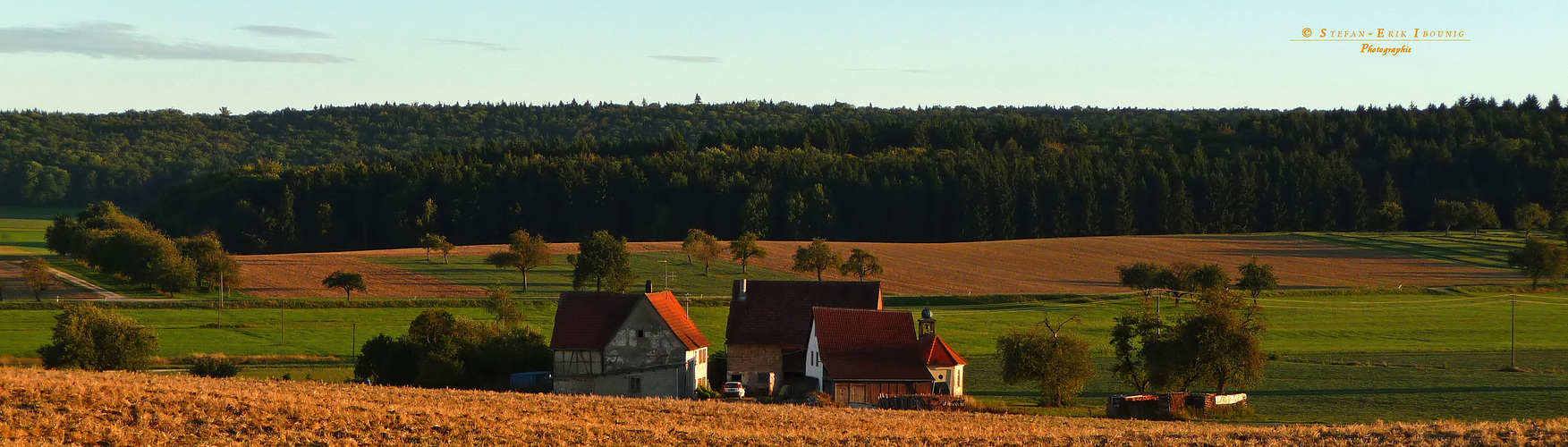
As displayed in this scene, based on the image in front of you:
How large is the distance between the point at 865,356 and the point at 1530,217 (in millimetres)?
110788

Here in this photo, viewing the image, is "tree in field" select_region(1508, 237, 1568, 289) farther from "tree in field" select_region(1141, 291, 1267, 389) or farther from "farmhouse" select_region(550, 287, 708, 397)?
"farmhouse" select_region(550, 287, 708, 397)

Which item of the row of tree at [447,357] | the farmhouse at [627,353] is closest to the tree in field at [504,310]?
the row of tree at [447,357]

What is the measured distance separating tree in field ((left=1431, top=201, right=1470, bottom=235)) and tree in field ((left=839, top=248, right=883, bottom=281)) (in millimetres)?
66986

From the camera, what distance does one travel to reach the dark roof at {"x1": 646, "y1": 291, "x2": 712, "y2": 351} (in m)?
45.2

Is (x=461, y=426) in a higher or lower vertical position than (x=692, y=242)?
lower

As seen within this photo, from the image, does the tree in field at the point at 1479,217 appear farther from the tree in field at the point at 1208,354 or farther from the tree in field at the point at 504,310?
the tree in field at the point at 504,310

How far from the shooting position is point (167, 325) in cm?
6322

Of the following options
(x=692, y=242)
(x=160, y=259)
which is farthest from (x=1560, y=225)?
(x=160, y=259)

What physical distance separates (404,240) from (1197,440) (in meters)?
120

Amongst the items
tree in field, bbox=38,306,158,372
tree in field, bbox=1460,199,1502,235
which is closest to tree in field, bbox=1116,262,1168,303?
tree in field, bbox=38,306,158,372

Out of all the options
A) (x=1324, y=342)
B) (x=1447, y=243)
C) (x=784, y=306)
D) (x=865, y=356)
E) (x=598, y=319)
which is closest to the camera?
(x=865, y=356)

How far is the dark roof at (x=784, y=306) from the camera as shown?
156 feet

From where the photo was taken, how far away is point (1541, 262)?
88438 mm

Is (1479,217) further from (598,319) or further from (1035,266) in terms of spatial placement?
(598,319)
